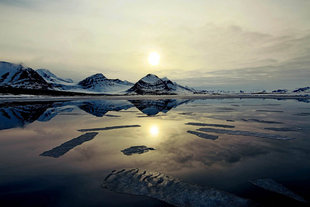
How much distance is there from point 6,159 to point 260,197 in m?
9.32

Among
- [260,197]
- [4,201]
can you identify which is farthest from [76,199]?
[260,197]

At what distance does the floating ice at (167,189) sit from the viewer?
15.5 ft

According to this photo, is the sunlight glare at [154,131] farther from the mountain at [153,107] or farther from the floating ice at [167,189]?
the mountain at [153,107]

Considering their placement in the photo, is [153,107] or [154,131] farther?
[153,107]

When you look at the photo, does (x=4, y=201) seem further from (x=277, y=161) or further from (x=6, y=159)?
(x=277, y=161)

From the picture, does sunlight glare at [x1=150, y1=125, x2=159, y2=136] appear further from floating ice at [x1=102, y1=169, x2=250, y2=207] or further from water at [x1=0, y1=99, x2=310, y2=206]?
floating ice at [x1=102, y1=169, x2=250, y2=207]

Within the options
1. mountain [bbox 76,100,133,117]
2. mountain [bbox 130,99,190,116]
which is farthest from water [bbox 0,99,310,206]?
mountain [bbox 130,99,190,116]

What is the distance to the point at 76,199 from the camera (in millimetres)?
4797

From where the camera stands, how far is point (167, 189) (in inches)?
207

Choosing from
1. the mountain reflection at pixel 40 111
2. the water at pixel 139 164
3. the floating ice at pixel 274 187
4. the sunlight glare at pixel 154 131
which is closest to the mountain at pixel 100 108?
the mountain reflection at pixel 40 111

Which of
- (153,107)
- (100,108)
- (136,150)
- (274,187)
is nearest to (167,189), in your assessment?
(274,187)

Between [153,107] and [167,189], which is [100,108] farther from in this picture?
[167,189]

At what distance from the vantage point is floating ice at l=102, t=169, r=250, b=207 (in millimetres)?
4719

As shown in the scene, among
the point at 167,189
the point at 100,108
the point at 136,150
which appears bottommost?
the point at 167,189
